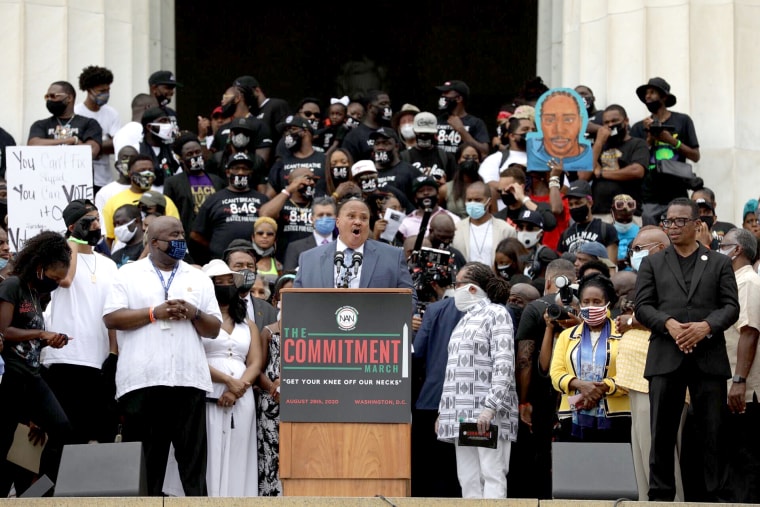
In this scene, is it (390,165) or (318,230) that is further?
(390,165)

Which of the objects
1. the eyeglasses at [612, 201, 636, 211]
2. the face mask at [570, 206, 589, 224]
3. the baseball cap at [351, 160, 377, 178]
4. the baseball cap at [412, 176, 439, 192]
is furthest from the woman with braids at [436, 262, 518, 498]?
the baseball cap at [351, 160, 377, 178]

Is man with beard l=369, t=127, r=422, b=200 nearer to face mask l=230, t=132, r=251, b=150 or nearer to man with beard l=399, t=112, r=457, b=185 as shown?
man with beard l=399, t=112, r=457, b=185

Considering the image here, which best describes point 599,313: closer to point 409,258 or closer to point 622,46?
point 409,258

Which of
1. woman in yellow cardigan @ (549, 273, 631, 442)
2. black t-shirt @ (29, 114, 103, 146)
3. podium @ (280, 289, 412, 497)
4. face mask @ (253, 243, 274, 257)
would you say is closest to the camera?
podium @ (280, 289, 412, 497)

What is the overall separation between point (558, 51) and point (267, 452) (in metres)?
9.74

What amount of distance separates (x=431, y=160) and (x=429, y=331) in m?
4.30

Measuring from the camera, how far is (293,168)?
15805mm

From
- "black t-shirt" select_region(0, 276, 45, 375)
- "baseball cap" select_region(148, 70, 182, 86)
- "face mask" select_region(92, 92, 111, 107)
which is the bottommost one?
"black t-shirt" select_region(0, 276, 45, 375)

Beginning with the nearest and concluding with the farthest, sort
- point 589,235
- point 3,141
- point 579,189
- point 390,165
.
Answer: point 589,235 < point 579,189 < point 390,165 < point 3,141

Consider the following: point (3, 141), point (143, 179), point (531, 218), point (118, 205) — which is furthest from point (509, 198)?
point (3, 141)

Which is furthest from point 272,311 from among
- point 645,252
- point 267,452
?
point 645,252

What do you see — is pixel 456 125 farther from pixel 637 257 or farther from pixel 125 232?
pixel 637 257

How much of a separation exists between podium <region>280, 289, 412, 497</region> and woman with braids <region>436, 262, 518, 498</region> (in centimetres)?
119

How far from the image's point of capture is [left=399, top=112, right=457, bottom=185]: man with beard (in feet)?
53.4
